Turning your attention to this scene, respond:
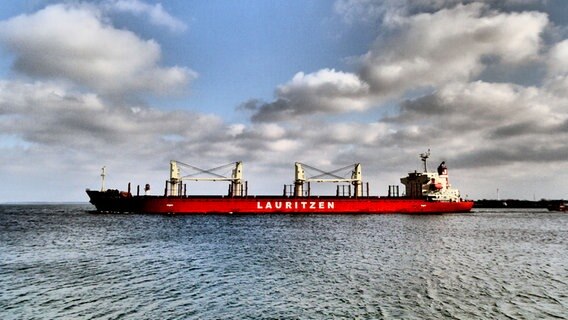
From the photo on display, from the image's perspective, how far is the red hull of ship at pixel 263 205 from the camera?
62812 mm

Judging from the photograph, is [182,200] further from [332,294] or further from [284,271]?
[332,294]

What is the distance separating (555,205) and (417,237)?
379 feet

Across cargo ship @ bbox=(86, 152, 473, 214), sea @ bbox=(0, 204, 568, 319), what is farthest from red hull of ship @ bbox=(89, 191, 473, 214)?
sea @ bbox=(0, 204, 568, 319)

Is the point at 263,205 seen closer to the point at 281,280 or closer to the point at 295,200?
the point at 295,200

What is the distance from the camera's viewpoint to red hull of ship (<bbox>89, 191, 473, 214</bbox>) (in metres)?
62.8

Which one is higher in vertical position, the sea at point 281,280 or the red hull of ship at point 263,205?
the red hull of ship at point 263,205

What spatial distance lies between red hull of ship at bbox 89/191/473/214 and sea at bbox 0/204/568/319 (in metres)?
31.5

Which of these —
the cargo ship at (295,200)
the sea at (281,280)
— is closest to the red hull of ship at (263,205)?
the cargo ship at (295,200)

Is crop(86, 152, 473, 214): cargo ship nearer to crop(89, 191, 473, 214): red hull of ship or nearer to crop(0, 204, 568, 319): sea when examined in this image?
crop(89, 191, 473, 214): red hull of ship

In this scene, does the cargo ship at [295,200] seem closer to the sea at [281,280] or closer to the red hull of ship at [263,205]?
the red hull of ship at [263,205]

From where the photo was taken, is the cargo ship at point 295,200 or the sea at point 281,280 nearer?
the sea at point 281,280

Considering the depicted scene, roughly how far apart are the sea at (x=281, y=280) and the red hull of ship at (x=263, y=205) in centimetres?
3149

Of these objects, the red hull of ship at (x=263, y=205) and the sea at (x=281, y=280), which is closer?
the sea at (x=281, y=280)

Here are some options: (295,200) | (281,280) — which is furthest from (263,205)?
(281,280)
